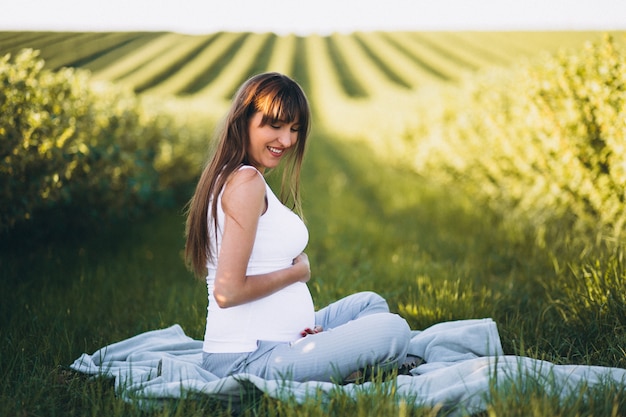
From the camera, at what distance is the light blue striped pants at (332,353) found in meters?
2.99

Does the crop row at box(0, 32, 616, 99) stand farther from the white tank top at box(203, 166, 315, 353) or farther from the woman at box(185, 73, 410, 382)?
the white tank top at box(203, 166, 315, 353)

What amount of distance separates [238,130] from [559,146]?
4091mm

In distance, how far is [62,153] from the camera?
534 cm

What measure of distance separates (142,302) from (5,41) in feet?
7.98

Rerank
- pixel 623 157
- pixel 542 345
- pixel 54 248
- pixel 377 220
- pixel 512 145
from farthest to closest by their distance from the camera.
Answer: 1. pixel 377 220
2. pixel 512 145
3. pixel 54 248
4. pixel 623 157
5. pixel 542 345

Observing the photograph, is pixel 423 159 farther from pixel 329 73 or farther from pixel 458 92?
pixel 329 73

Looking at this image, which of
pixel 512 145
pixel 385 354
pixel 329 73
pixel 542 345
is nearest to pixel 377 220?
pixel 512 145

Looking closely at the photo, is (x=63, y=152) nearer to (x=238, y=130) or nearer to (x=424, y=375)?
(x=238, y=130)

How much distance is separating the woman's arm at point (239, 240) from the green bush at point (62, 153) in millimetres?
2579

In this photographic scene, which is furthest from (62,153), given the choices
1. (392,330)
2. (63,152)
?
(392,330)

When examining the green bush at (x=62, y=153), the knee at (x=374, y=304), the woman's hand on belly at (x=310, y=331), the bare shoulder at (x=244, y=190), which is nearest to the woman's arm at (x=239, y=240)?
the bare shoulder at (x=244, y=190)

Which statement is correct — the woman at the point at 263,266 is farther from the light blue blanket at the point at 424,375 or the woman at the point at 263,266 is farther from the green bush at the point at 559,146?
the green bush at the point at 559,146

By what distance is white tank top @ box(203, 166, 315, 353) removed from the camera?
311 cm

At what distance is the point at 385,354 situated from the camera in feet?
10.0
